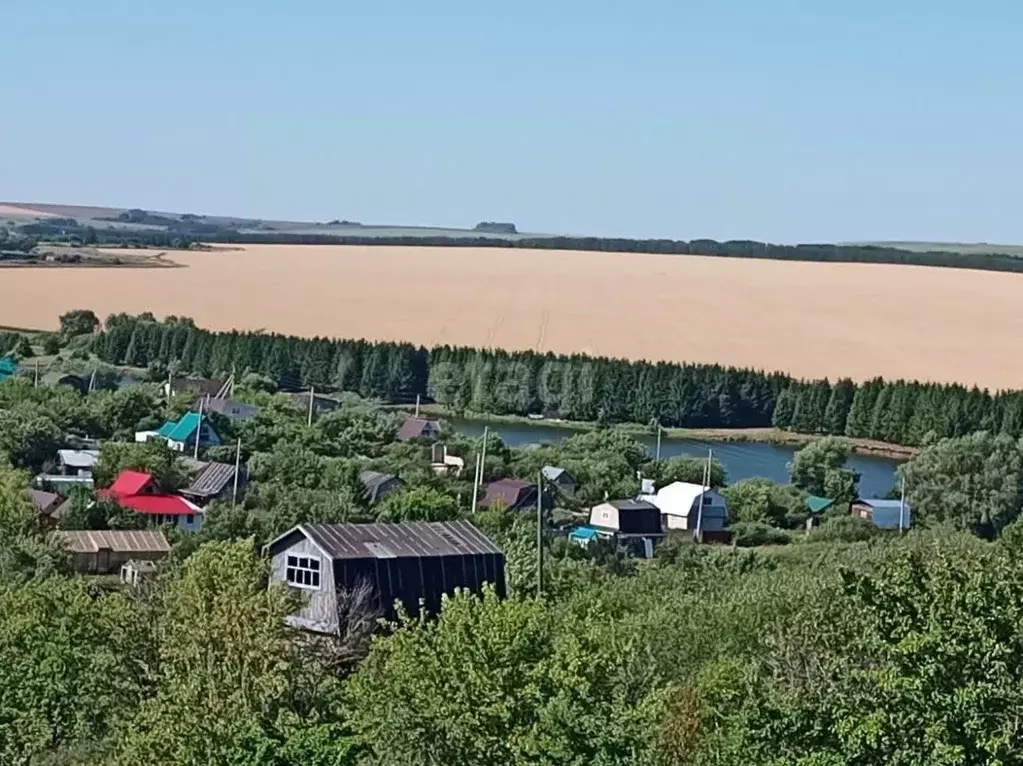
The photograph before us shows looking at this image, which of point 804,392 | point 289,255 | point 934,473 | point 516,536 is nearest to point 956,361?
point 804,392

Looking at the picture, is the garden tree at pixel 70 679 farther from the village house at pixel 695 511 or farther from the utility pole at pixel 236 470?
the village house at pixel 695 511

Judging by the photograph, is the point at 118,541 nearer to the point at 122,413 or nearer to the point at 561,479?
the point at 561,479

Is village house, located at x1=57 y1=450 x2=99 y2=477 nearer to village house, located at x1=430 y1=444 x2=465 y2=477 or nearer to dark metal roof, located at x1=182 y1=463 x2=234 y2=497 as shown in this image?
dark metal roof, located at x1=182 y1=463 x2=234 y2=497

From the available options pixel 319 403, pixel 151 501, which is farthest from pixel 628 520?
pixel 319 403

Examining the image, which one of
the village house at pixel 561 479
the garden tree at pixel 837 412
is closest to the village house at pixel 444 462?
the village house at pixel 561 479

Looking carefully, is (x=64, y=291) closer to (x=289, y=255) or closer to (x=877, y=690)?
(x=289, y=255)

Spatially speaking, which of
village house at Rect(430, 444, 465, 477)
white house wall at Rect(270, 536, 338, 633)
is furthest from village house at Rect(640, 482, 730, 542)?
white house wall at Rect(270, 536, 338, 633)
